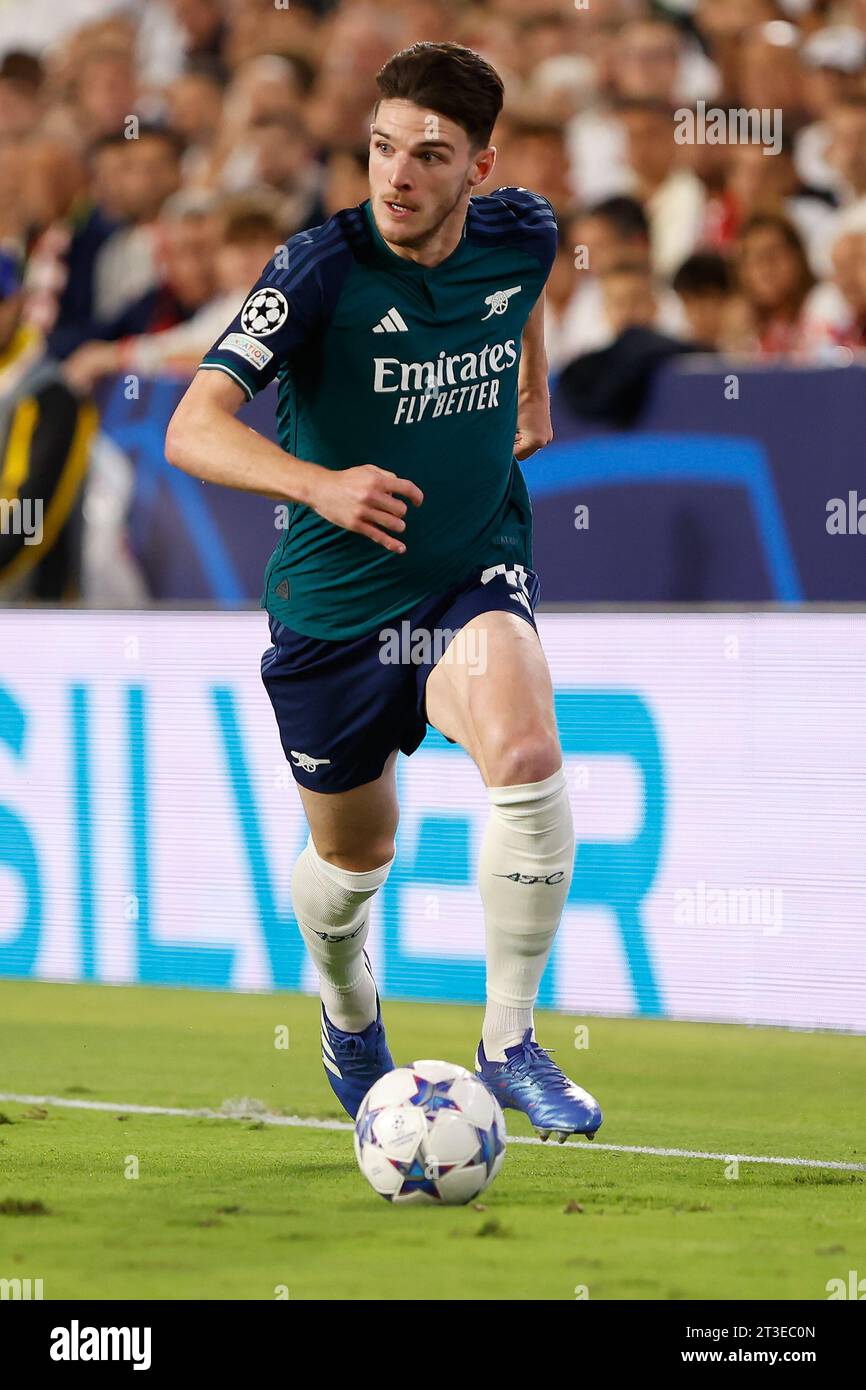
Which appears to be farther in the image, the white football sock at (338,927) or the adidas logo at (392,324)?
the white football sock at (338,927)

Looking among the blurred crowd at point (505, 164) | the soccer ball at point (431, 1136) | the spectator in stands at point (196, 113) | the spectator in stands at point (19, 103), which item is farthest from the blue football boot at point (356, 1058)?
the spectator in stands at point (19, 103)

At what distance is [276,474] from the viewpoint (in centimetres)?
397

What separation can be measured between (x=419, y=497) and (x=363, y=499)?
0.12 metres

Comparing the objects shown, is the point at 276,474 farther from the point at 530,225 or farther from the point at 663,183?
the point at 663,183

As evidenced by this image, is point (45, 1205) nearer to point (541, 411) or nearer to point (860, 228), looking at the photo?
point (541, 411)

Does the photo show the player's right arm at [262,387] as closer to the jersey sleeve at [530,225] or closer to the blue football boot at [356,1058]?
the jersey sleeve at [530,225]

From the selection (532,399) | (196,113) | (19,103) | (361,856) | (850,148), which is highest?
(19,103)

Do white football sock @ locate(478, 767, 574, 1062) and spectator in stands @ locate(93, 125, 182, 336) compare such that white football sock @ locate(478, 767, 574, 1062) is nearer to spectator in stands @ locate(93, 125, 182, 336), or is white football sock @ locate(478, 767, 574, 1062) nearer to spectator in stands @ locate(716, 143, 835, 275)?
spectator in stands @ locate(716, 143, 835, 275)

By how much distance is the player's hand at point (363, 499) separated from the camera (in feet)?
12.8

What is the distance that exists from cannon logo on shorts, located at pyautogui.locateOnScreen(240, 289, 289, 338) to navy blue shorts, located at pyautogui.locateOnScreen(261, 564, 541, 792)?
746mm

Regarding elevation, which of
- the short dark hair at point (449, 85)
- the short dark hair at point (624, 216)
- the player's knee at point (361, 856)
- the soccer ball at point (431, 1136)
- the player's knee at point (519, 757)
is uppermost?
the short dark hair at point (449, 85)

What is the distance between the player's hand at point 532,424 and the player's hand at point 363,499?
48.2 inches

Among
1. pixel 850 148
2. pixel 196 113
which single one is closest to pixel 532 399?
pixel 850 148

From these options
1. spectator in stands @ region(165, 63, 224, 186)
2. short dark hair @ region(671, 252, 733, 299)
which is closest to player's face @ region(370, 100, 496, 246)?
short dark hair @ region(671, 252, 733, 299)
